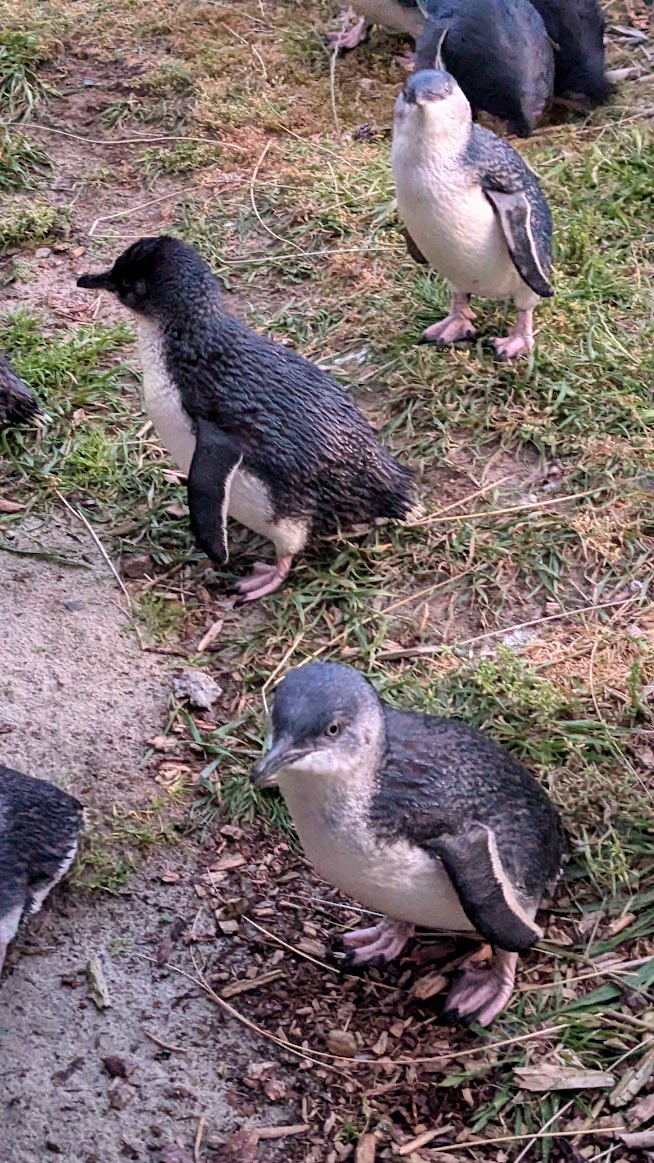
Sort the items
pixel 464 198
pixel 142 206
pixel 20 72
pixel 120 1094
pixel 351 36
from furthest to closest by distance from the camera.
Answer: pixel 351 36 < pixel 20 72 < pixel 142 206 < pixel 464 198 < pixel 120 1094

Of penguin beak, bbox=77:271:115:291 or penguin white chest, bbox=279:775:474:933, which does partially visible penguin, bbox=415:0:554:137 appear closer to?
penguin beak, bbox=77:271:115:291

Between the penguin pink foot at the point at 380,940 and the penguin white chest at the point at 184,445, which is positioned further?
the penguin white chest at the point at 184,445

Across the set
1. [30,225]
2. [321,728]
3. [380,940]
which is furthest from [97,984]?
[30,225]

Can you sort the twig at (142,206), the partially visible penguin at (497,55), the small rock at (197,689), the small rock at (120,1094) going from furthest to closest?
the partially visible penguin at (497,55), the twig at (142,206), the small rock at (197,689), the small rock at (120,1094)

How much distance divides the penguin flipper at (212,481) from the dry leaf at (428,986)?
1460 millimetres

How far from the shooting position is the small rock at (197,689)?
361cm

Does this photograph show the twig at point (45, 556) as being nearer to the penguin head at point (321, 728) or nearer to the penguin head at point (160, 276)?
the penguin head at point (160, 276)

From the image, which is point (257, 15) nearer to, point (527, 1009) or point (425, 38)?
point (425, 38)

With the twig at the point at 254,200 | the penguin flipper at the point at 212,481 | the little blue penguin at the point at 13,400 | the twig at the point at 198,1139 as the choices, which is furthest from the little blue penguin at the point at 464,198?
the twig at the point at 198,1139

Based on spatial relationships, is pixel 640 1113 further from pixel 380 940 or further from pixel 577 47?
pixel 577 47

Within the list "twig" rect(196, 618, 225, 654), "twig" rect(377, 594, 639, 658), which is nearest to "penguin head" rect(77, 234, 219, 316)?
"twig" rect(196, 618, 225, 654)

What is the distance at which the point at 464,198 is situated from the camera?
13.8 feet

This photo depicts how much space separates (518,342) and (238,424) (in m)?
1.41

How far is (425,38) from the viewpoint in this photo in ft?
19.4
